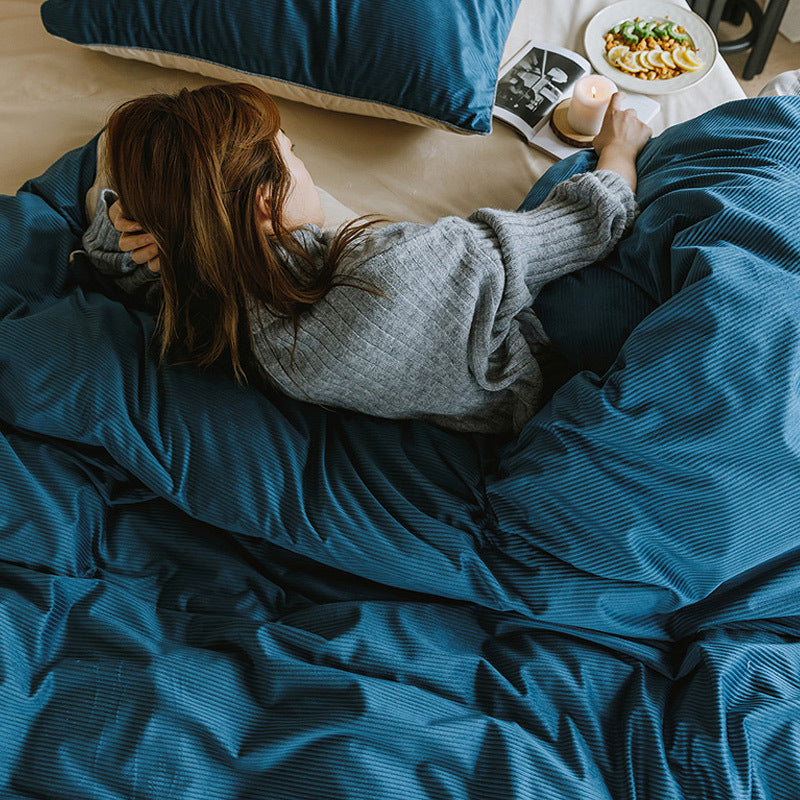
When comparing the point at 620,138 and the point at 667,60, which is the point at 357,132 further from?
the point at 667,60

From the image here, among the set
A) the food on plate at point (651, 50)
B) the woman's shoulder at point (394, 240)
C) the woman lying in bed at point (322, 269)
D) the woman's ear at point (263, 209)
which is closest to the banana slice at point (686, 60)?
the food on plate at point (651, 50)

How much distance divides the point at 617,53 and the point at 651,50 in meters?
0.06

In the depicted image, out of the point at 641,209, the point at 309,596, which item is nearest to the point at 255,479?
the point at 309,596

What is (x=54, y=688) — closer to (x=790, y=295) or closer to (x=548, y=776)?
(x=548, y=776)

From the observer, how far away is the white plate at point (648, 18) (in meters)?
1.26

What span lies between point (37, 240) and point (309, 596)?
2.07 ft

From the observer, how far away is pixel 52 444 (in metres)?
0.93

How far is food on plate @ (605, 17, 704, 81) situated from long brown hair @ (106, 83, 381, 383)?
71 centimetres

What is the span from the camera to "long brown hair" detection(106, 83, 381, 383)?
76 centimetres

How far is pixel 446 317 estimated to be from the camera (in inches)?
32.6

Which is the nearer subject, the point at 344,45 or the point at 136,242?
the point at 136,242

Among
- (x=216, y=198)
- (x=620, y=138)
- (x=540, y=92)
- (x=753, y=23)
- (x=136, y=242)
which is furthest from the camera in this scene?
(x=753, y=23)

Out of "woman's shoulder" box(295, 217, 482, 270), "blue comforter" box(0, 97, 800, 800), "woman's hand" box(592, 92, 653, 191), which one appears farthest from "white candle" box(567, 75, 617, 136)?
"woman's shoulder" box(295, 217, 482, 270)

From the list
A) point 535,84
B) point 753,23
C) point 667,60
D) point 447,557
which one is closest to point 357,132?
point 535,84
